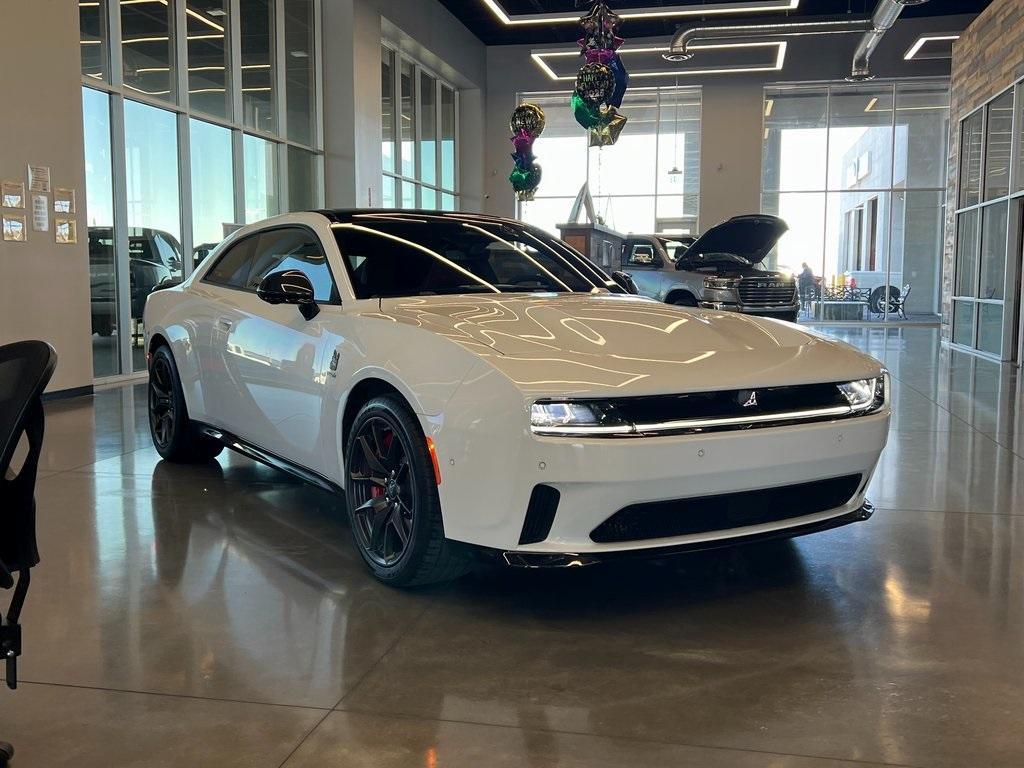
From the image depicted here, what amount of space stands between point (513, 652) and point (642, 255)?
37.2ft

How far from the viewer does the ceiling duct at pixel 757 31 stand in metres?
17.6

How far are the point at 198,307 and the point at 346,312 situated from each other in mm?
1573

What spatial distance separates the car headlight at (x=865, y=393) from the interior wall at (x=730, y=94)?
18457mm

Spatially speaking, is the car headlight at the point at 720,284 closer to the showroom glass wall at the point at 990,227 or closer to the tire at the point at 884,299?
the showroom glass wall at the point at 990,227

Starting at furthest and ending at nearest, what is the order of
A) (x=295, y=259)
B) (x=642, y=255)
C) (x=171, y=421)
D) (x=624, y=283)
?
(x=642, y=255) → (x=171, y=421) → (x=624, y=283) → (x=295, y=259)

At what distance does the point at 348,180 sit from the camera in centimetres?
1598

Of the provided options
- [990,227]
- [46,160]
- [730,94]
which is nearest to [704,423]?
[46,160]

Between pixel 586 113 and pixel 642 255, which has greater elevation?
pixel 586 113

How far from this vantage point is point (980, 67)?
13984mm

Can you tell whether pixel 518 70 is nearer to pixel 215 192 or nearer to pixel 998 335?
pixel 215 192

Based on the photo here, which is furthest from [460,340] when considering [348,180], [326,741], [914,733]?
[348,180]

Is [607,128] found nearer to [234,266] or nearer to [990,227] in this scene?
[990,227]

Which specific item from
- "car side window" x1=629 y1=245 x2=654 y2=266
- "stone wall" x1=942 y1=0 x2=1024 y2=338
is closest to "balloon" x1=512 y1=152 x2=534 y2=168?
"car side window" x1=629 y1=245 x2=654 y2=266

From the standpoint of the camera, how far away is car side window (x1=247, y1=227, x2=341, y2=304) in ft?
13.0
